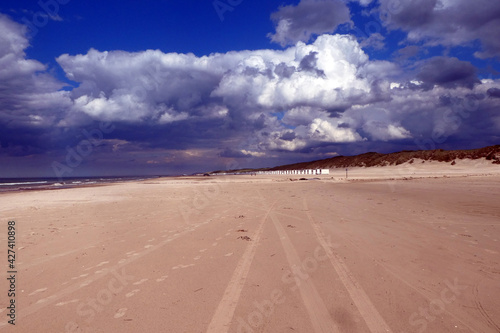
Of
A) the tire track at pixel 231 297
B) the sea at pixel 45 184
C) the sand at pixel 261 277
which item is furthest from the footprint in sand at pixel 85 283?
the sea at pixel 45 184

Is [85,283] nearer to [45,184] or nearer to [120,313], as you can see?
[120,313]

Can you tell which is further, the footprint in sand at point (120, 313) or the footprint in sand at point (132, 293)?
the footprint in sand at point (132, 293)

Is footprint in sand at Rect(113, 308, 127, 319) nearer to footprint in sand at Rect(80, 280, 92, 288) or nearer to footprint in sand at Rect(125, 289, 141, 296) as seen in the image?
footprint in sand at Rect(125, 289, 141, 296)

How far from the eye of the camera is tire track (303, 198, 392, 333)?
3730 mm

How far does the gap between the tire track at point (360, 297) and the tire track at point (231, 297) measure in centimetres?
170

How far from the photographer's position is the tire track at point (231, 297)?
3791mm

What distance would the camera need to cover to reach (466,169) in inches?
1612

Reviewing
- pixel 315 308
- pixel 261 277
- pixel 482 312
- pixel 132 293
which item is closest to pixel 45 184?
pixel 132 293

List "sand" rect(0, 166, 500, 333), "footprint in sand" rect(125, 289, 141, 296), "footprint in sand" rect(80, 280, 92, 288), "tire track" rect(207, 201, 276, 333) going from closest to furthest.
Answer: "tire track" rect(207, 201, 276, 333), "sand" rect(0, 166, 500, 333), "footprint in sand" rect(125, 289, 141, 296), "footprint in sand" rect(80, 280, 92, 288)

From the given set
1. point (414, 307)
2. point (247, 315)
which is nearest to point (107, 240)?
point (247, 315)

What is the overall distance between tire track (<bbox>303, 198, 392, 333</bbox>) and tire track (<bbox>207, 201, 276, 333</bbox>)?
1.70m

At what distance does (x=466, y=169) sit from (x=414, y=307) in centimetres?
4595

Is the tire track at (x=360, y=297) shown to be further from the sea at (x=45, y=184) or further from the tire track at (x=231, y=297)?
the sea at (x=45, y=184)

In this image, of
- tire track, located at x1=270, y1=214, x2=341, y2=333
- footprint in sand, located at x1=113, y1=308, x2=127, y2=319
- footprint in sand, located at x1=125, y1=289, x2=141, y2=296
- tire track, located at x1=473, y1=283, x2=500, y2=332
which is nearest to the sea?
footprint in sand, located at x1=125, y1=289, x2=141, y2=296
